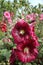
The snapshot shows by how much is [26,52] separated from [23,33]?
0.38ft

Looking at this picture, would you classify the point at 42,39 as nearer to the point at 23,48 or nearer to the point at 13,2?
the point at 23,48

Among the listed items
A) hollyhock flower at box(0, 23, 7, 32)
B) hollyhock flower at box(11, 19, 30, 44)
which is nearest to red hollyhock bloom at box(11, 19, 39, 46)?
hollyhock flower at box(11, 19, 30, 44)

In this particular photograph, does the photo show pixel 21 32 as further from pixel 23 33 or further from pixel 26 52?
pixel 26 52

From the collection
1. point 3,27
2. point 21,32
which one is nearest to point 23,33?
point 21,32

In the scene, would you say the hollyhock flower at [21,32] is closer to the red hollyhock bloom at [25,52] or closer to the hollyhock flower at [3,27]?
the red hollyhock bloom at [25,52]

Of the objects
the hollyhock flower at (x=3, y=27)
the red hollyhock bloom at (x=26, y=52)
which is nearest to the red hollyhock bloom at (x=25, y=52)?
the red hollyhock bloom at (x=26, y=52)

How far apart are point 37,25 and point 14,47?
429mm

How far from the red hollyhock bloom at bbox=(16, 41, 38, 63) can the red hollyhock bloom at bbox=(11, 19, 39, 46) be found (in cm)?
3

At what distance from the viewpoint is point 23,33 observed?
5.89ft

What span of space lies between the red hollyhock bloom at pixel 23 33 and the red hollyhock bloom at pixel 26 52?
30 millimetres

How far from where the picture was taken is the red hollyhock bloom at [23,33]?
175 cm

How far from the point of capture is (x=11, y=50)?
1852mm

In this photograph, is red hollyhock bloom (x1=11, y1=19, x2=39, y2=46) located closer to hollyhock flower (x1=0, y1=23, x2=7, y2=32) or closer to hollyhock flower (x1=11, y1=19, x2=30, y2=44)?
hollyhock flower (x1=11, y1=19, x2=30, y2=44)

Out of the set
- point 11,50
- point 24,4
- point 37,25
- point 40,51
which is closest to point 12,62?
point 11,50
